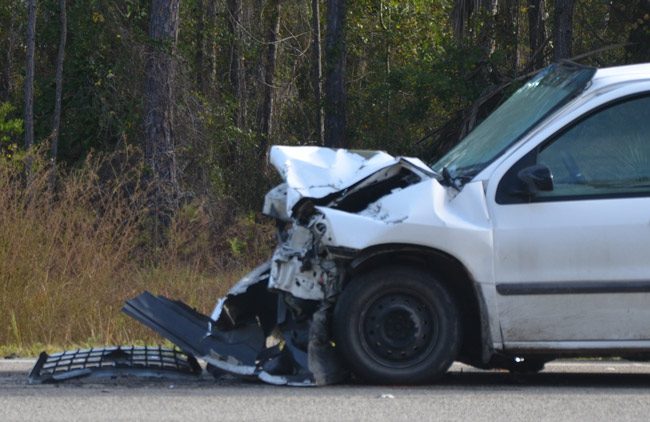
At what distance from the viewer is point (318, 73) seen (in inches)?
1025

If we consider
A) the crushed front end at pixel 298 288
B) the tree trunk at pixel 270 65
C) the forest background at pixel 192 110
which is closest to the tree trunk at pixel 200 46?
the forest background at pixel 192 110

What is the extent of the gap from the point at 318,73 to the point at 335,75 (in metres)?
1.57

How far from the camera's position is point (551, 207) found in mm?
6266

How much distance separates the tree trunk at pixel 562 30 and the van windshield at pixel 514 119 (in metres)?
11.0

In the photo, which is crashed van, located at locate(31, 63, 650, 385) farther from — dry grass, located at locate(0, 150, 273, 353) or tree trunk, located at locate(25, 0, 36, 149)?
tree trunk, located at locate(25, 0, 36, 149)

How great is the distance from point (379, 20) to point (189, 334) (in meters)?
22.7

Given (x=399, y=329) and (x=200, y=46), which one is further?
(x=200, y=46)

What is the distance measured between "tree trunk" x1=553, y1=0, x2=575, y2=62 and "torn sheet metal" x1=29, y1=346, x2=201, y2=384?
489 inches

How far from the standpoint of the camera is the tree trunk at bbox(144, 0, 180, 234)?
58.0 ft

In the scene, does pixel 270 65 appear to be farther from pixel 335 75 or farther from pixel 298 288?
pixel 298 288

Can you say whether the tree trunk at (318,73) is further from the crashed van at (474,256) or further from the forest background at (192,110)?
the crashed van at (474,256)

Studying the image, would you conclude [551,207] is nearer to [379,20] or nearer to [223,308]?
[223,308]

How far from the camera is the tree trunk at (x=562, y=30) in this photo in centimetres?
1802

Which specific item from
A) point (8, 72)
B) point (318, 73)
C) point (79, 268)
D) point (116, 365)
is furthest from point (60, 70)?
point (116, 365)
